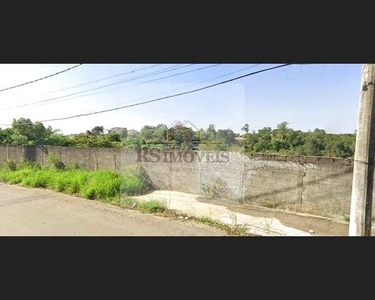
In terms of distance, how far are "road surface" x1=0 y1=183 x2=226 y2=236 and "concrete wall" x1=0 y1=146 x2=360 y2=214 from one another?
222 cm

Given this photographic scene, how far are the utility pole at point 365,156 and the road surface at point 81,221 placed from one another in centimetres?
228

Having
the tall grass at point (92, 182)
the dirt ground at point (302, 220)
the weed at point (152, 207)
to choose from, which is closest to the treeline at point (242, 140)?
the tall grass at point (92, 182)

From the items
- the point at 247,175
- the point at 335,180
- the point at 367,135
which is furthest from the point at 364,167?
the point at 247,175

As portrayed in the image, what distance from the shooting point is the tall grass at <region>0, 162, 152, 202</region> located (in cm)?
690

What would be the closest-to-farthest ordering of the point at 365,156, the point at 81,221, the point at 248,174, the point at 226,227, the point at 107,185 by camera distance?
the point at 365,156 → the point at 226,227 → the point at 81,221 → the point at 248,174 → the point at 107,185

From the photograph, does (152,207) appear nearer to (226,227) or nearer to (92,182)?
(226,227)

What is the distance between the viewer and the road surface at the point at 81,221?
4402 mm

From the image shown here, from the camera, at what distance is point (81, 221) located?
5.00 metres

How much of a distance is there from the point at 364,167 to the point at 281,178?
137 inches

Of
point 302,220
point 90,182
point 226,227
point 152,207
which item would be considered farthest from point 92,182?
point 302,220

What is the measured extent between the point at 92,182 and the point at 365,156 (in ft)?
22.9

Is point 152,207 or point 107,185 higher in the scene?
point 107,185

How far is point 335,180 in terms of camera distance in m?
5.17

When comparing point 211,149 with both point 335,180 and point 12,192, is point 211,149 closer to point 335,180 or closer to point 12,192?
point 335,180
